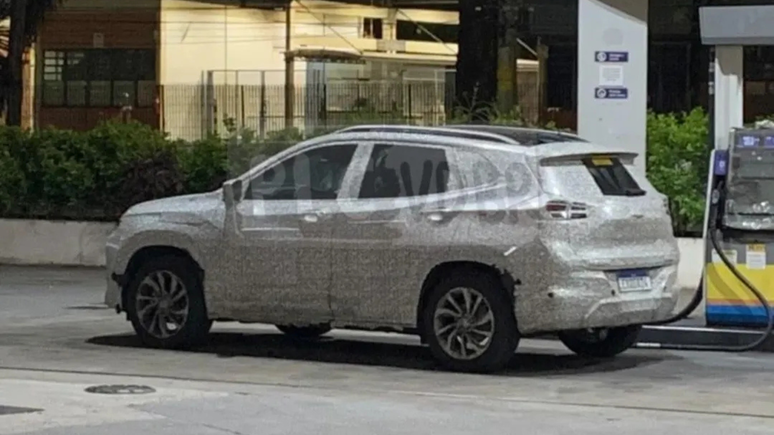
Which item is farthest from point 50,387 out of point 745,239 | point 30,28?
point 30,28

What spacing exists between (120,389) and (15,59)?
15.3 meters

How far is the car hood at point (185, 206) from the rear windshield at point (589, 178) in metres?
2.87

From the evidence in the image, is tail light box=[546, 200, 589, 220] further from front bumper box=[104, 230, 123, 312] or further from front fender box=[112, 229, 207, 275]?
front bumper box=[104, 230, 123, 312]

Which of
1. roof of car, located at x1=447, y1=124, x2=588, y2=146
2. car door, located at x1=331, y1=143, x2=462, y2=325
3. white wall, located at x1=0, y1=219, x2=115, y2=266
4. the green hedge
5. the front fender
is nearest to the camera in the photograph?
car door, located at x1=331, y1=143, x2=462, y2=325

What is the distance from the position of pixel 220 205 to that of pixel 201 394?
8.20 feet

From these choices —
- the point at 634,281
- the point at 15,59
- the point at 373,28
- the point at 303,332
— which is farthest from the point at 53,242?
the point at 373,28

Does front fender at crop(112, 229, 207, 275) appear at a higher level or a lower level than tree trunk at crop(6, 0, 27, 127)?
lower

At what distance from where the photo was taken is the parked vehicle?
11648mm

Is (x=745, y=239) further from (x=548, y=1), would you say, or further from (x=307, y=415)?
(x=548, y=1)

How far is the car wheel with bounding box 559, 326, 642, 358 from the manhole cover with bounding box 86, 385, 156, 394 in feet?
11.7

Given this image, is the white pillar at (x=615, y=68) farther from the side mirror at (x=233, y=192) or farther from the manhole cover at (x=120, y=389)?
the manhole cover at (x=120, y=389)

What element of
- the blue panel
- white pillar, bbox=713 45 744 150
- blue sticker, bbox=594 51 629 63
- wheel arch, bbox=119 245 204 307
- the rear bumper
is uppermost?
blue sticker, bbox=594 51 629 63

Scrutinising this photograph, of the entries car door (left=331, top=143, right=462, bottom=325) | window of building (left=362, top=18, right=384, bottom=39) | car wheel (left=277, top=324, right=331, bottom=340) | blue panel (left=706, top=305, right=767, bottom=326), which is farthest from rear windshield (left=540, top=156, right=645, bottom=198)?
window of building (left=362, top=18, right=384, bottom=39)

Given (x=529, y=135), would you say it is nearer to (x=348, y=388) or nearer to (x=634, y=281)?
(x=634, y=281)
